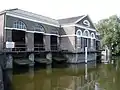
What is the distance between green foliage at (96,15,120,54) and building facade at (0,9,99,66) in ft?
19.1

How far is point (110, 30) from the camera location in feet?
120

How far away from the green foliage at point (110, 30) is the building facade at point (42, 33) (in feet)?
19.1

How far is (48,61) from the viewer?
74.5 ft

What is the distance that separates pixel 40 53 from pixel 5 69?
20.7 feet

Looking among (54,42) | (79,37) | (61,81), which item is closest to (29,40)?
(54,42)

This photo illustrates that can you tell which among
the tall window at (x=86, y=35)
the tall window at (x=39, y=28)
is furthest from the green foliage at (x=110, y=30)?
the tall window at (x=39, y=28)

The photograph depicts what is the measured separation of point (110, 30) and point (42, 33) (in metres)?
18.6

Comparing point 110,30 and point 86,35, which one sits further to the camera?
point 110,30

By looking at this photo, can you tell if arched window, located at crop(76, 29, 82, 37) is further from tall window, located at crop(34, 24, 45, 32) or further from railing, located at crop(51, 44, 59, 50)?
tall window, located at crop(34, 24, 45, 32)

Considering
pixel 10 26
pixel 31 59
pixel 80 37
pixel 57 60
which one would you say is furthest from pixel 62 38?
pixel 10 26

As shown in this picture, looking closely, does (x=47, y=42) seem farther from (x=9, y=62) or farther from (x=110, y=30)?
(x=110, y=30)

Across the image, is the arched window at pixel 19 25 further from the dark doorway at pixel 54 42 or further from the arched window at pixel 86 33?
the arched window at pixel 86 33

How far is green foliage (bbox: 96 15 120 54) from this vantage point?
3614cm

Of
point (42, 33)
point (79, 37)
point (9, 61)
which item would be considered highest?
point (42, 33)
